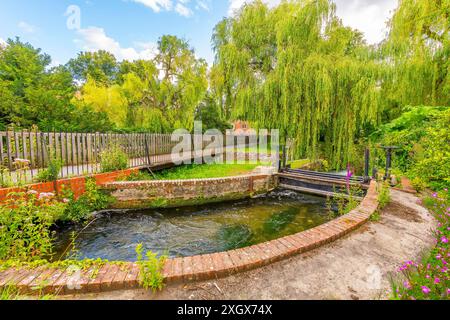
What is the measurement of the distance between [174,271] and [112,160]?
214 inches

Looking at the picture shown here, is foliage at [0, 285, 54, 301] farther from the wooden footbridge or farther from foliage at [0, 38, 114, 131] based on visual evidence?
foliage at [0, 38, 114, 131]

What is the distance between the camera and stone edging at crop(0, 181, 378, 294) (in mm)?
1662

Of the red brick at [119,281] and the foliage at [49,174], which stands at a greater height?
the foliage at [49,174]

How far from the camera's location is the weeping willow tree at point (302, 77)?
720 cm

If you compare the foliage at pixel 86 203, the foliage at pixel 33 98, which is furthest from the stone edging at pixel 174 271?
the foliage at pixel 33 98

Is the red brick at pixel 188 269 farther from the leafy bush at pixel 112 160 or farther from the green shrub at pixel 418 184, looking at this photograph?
the green shrub at pixel 418 184

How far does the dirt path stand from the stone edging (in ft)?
0.21

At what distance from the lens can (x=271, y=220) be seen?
510cm

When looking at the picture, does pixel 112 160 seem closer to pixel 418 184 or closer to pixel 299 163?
pixel 299 163

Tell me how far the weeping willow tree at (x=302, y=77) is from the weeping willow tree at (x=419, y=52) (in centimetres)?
71

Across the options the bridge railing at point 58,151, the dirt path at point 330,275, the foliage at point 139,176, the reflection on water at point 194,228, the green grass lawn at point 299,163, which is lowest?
the reflection on water at point 194,228
